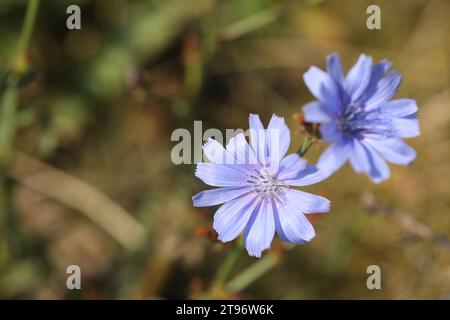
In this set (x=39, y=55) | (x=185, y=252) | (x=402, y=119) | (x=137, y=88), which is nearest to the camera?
(x=402, y=119)

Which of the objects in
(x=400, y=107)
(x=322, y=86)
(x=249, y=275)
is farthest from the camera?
(x=249, y=275)

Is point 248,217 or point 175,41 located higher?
point 175,41

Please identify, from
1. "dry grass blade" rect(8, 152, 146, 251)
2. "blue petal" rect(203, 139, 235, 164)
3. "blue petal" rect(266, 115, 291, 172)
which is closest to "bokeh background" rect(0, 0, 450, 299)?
"dry grass blade" rect(8, 152, 146, 251)

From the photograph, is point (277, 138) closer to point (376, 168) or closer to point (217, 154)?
point (217, 154)

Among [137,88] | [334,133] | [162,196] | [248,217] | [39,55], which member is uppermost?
[39,55]

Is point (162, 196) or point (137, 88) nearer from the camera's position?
point (137, 88)

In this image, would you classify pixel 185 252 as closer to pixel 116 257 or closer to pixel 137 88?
pixel 116 257

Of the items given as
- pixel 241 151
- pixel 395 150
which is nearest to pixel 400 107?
pixel 395 150

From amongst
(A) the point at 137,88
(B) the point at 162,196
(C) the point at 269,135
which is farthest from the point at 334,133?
(B) the point at 162,196
